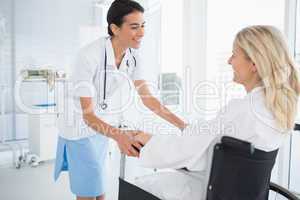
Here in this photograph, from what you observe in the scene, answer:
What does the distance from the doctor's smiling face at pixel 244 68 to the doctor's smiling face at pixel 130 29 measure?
63 cm

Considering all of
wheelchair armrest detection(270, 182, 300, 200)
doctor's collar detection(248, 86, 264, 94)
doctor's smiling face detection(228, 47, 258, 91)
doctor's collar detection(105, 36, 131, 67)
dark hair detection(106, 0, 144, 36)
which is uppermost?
dark hair detection(106, 0, 144, 36)

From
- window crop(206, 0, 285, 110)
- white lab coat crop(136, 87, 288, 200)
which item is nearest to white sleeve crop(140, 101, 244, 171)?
white lab coat crop(136, 87, 288, 200)

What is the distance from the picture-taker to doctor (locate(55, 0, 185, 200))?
5.01 feet

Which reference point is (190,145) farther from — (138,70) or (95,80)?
(138,70)

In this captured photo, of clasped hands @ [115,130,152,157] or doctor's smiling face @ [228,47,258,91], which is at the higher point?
doctor's smiling face @ [228,47,258,91]

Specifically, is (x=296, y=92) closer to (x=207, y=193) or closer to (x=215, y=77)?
(x=207, y=193)

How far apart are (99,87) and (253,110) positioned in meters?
0.91

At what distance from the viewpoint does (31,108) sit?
3545 mm

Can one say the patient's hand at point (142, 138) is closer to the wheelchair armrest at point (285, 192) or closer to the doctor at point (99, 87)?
the doctor at point (99, 87)

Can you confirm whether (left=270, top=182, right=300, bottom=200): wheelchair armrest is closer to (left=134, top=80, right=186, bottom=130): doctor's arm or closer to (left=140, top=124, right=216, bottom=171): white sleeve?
(left=140, top=124, right=216, bottom=171): white sleeve

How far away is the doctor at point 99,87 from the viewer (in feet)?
5.01

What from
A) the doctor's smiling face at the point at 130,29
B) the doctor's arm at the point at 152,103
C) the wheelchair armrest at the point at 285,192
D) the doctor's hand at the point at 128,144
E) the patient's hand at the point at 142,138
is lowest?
the wheelchair armrest at the point at 285,192

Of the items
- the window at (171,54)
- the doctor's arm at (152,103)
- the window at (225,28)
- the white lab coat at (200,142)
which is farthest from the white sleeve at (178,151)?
the window at (171,54)

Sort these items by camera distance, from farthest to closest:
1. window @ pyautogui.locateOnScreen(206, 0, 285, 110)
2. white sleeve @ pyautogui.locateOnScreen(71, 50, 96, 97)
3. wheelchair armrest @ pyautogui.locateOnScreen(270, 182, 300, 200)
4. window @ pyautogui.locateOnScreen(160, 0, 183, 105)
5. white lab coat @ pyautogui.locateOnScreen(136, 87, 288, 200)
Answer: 1. window @ pyautogui.locateOnScreen(160, 0, 183, 105)
2. window @ pyautogui.locateOnScreen(206, 0, 285, 110)
3. white sleeve @ pyautogui.locateOnScreen(71, 50, 96, 97)
4. wheelchair armrest @ pyautogui.locateOnScreen(270, 182, 300, 200)
5. white lab coat @ pyautogui.locateOnScreen(136, 87, 288, 200)
